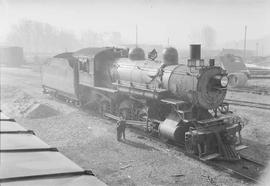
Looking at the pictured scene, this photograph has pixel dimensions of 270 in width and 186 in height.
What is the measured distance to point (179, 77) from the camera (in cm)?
1084

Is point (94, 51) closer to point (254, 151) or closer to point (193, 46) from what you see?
point (193, 46)

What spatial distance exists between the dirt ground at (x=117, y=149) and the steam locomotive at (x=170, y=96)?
66cm

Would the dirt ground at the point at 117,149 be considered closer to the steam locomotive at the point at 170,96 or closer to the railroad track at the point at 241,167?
the railroad track at the point at 241,167

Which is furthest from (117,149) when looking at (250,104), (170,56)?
(250,104)

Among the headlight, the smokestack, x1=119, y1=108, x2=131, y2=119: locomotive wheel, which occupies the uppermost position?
the smokestack

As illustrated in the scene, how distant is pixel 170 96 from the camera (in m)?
11.6

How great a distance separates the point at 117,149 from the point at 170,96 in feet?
8.70

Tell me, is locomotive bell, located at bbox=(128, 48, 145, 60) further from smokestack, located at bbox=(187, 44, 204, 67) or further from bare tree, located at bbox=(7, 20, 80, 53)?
bare tree, located at bbox=(7, 20, 80, 53)

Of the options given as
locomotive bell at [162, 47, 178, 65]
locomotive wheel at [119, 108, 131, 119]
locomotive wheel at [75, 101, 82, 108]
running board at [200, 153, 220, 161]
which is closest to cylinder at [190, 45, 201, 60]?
locomotive bell at [162, 47, 178, 65]

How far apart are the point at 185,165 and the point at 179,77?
2.95 m

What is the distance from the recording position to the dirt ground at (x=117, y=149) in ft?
28.9

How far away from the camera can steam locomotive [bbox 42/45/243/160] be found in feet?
33.7

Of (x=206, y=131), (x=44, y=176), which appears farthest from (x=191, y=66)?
(x=44, y=176)

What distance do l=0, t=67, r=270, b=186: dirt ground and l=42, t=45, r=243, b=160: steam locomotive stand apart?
0.66 meters
